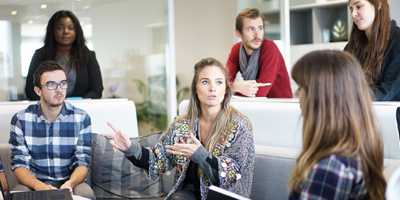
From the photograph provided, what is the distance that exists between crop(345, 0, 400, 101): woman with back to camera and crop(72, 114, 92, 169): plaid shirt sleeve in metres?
1.48

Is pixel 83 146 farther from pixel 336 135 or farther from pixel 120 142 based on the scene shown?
pixel 336 135

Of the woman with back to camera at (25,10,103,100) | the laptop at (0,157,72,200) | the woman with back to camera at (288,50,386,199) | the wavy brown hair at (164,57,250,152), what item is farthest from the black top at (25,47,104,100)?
the woman with back to camera at (288,50,386,199)

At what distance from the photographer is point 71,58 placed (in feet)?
10.8

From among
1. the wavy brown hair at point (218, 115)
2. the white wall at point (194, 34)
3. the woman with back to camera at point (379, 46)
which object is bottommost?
the wavy brown hair at point (218, 115)

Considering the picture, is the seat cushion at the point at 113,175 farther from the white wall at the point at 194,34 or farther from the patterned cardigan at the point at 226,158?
the white wall at the point at 194,34

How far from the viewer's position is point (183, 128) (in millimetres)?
2055

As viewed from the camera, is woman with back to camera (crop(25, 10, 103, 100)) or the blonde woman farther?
woman with back to camera (crop(25, 10, 103, 100))

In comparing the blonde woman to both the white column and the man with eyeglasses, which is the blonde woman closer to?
the man with eyeglasses

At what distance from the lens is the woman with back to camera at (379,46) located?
1907mm

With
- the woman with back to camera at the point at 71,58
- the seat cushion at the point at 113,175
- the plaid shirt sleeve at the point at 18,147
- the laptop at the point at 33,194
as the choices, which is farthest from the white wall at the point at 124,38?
the laptop at the point at 33,194

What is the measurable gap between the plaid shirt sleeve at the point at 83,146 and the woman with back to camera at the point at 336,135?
149 cm

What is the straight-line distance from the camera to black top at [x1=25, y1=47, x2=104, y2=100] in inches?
128

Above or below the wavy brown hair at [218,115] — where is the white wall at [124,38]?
above

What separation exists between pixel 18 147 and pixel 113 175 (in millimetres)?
541
